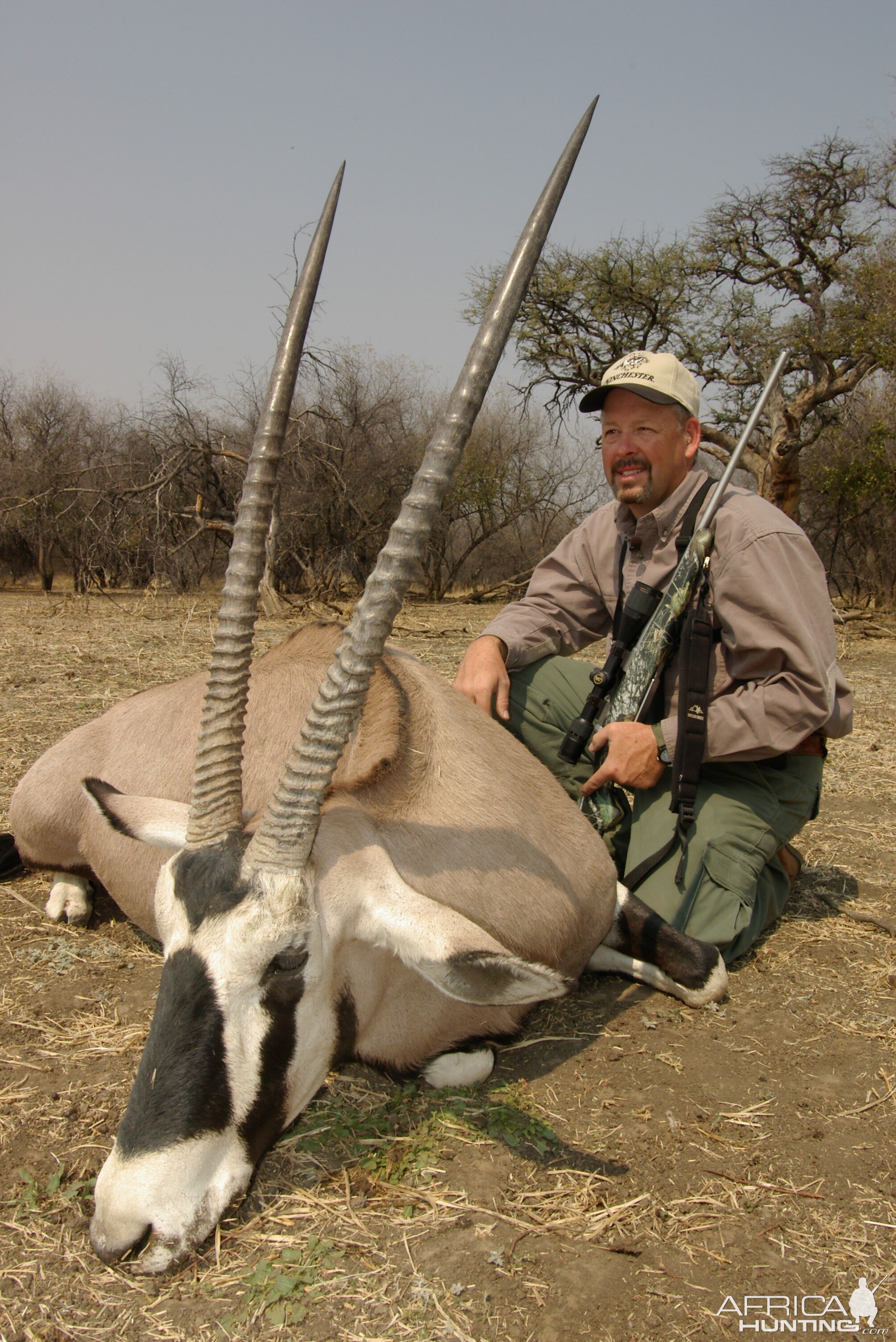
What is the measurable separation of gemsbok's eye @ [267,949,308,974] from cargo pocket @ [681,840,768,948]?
5.93 feet

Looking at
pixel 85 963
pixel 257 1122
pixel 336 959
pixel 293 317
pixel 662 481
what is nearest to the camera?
pixel 257 1122

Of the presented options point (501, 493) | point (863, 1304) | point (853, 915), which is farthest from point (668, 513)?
point (501, 493)

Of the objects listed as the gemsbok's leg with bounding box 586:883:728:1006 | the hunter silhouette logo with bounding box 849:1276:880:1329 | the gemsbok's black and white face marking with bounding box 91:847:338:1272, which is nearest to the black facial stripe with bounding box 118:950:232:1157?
the gemsbok's black and white face marking with bounding box 91:847:338:1272

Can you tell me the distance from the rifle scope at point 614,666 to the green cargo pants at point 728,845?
158mm

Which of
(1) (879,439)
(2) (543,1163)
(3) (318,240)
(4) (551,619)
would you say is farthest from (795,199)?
(2) (543,1163)

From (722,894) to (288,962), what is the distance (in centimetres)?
196

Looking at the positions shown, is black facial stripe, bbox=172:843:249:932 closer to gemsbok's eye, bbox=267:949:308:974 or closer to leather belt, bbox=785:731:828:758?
gemsbok's eye, bbox=267:949:308:974

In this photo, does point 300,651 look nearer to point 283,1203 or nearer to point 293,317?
point 293,317

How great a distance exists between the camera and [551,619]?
14.6ft

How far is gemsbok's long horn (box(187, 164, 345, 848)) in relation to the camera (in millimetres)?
2314

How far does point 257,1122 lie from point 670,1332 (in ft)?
3.20

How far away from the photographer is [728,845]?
3.51 m

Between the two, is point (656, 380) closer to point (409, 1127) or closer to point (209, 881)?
point (209, 881)

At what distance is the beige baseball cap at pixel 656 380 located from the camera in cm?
372
